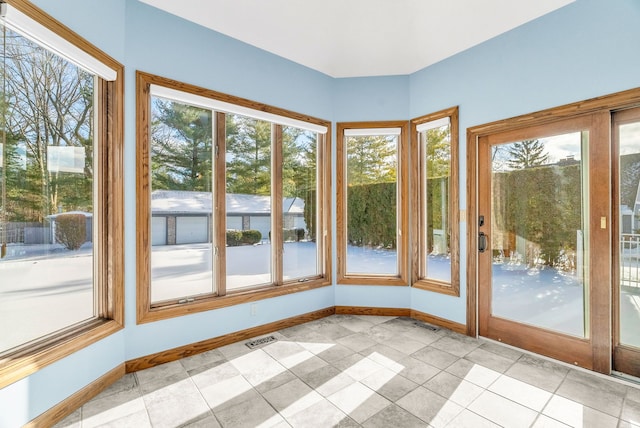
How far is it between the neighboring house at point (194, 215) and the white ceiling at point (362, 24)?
158cm

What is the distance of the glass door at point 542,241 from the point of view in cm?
246

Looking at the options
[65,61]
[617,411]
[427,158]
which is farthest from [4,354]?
[427,158]

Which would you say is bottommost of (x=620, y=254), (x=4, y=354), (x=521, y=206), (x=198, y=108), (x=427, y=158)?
(x=4, y=354)

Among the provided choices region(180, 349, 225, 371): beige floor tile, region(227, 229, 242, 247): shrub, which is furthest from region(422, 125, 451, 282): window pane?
region(180, 349, 225, 371): beige floor tile

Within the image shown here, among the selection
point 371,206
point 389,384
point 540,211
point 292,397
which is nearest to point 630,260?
point 540,211

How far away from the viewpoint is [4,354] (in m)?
1.70

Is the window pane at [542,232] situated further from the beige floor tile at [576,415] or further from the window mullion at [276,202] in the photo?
the window mullion at [276,202]

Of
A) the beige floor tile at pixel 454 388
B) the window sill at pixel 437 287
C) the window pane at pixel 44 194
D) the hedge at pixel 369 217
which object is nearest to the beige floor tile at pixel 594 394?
the beige floor tile at pixel 454 388

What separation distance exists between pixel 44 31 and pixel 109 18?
620 millimetres

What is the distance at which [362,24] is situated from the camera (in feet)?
9.10

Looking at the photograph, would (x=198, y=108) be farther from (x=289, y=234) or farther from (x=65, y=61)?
(x=289, y=234)

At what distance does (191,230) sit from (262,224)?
2.54ft

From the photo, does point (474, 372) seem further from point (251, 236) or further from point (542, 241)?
point (251, 236)

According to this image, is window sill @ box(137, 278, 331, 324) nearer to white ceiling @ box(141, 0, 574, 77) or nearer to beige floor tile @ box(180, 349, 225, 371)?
beige floor tile @ box(180, 349, 225, 371)
